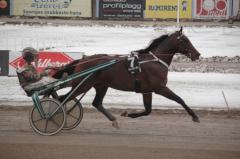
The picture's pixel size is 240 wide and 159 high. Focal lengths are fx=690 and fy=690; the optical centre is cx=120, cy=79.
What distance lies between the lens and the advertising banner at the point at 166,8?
41312 mm

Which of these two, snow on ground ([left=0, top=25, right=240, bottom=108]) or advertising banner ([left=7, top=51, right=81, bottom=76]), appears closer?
snow on ground ([left=0, top=25, right=240, bottom=108])

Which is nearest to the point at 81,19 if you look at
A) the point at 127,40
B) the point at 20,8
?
the point at 20,8

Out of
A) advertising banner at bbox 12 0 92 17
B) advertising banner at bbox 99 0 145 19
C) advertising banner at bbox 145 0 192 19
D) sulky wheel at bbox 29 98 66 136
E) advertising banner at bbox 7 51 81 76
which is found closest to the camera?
sulky wheel at bbox 29 98 66 136

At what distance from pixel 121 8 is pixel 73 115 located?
30286 millimetres

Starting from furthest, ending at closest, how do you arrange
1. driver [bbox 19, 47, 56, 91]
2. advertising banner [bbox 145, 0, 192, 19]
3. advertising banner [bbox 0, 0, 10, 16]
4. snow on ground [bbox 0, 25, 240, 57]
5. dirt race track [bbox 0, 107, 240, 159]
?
advertising banner [bbox 0, 0, 10, 16]
advertising banner [bbox 145, 0, 192, 19]
snow on ground [bbox 0, 25, 240, 57]
driver [bbox 19, 47, 56, 91]
dirt race track [bbox 0, 107, 240, 159]

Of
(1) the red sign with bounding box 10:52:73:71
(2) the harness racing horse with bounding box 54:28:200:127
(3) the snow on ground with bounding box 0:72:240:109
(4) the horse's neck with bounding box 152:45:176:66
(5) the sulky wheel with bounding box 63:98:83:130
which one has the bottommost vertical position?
(3) the snow on ground with bounding box 0:72:240:109

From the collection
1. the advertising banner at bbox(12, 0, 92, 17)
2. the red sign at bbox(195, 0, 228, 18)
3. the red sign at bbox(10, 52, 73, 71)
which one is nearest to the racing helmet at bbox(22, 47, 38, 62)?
Result: the red sign at bbox(10, 52, 73, 71)

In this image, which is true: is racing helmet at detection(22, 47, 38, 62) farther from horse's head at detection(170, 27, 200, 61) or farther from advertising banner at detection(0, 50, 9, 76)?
advertising banner at detection(0, 50, 9, 76)

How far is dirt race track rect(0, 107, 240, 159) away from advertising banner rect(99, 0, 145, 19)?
28084mm

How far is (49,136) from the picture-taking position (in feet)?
35.3

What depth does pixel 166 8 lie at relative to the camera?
41469mm

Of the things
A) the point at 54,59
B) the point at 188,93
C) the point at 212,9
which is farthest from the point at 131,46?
the point at 212,9

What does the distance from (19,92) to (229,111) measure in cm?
529

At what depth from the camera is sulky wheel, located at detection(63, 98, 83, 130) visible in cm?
1138
